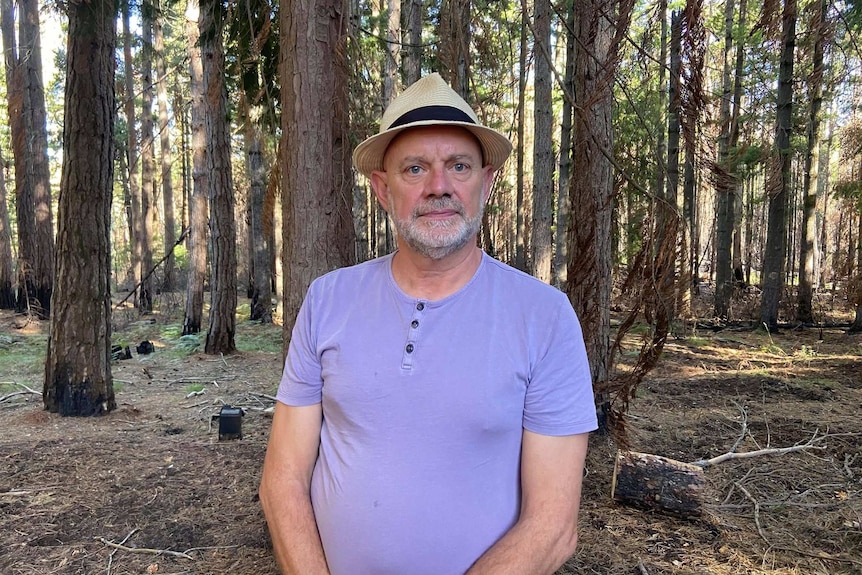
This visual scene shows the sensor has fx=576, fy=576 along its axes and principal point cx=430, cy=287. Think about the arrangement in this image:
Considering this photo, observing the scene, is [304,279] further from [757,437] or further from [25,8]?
[25,8]

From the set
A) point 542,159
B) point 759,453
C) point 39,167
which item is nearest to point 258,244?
point 39,167

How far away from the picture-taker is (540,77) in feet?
30.0

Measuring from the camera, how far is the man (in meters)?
1.59

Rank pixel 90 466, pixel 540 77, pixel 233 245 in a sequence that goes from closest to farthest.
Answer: pixel 90 466 < pixel 540 77 < pixel 233 245

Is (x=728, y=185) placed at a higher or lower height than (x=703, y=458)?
higher

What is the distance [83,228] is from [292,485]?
504cm

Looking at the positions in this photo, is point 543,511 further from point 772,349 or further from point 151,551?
point 772,349

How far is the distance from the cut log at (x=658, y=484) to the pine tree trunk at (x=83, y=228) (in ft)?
16.7

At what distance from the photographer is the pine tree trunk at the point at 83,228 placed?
558cm

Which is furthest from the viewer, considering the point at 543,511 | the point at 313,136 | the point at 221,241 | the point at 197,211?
the point at 197,211

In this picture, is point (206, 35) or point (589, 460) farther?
point (589, 460)

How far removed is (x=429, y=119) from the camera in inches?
68.9

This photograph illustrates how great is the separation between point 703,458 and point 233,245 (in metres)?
8.07

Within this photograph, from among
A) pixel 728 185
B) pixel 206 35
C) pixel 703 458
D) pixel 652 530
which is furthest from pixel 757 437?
pixel 206 35
